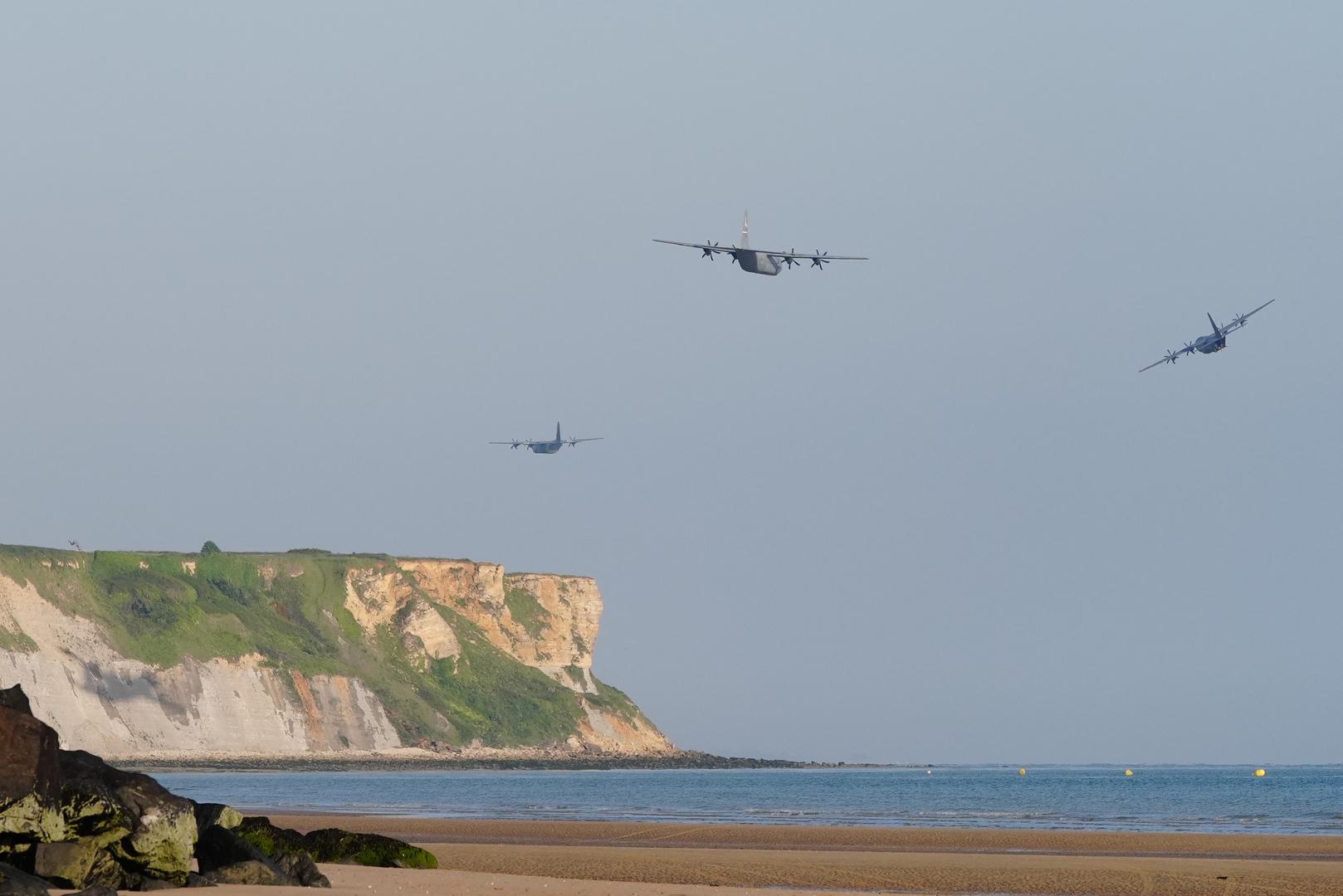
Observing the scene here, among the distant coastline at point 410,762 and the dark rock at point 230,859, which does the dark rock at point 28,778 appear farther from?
the distant coastline at point 410,762

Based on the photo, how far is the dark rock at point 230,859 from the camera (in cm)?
2012

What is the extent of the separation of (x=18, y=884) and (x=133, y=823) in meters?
2.21

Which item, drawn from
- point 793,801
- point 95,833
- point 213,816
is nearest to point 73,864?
point 95,833

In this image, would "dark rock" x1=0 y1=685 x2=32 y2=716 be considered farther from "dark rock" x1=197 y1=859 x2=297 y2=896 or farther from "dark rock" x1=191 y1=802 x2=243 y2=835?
"dark rock" x1=197 y1=859 x2=297 y2=896

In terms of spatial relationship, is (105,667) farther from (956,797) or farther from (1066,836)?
(1066,836)

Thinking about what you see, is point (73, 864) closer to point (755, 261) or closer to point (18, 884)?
point (18, 884)

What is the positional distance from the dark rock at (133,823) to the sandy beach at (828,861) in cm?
112

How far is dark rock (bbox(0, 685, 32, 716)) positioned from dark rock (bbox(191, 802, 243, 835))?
2.42 meters

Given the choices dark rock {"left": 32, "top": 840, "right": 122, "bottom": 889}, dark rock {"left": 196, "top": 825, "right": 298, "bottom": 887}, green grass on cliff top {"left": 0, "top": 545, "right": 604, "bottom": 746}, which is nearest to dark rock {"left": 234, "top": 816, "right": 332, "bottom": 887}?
dark rock {"left": 196, "top": 825, "right": 298, "bottom": 887}

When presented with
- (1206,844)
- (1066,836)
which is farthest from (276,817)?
(1206,844)

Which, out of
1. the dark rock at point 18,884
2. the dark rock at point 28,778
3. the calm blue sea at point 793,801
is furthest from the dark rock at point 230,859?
the calm blue sea at point 793,801

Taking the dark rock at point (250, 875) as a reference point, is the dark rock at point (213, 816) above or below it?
above

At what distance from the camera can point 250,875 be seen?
20141 mm

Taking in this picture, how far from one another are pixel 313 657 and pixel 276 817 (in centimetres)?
9987
